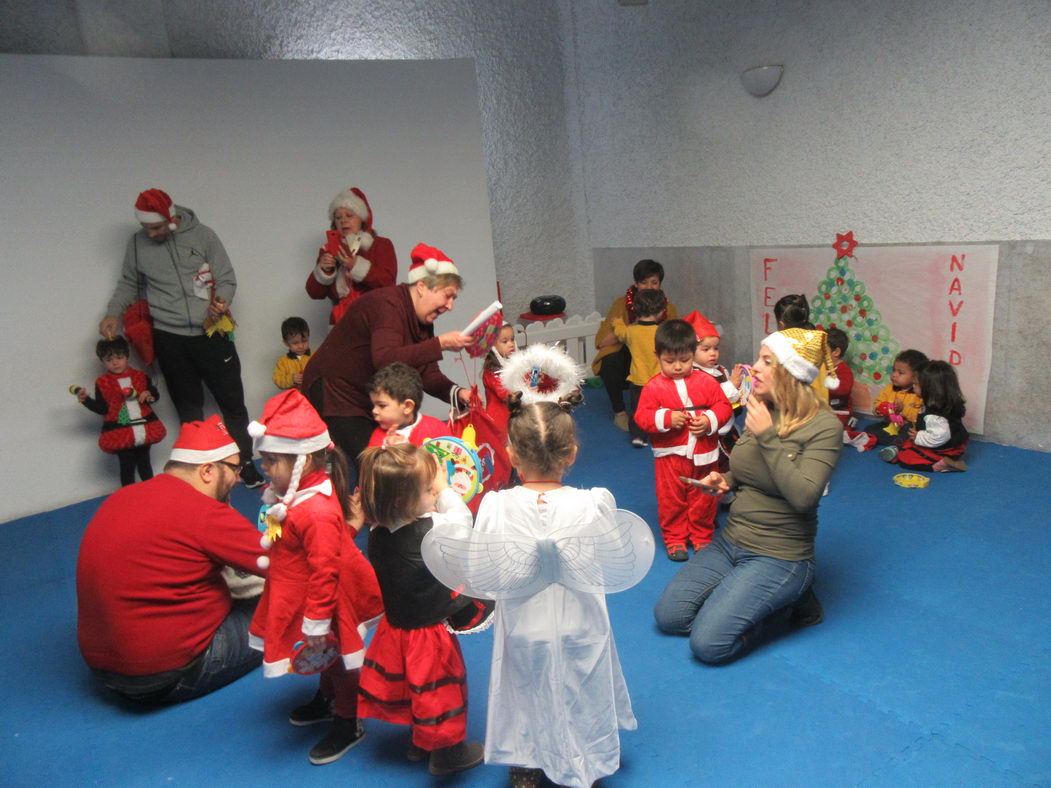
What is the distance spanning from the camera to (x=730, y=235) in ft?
20.6

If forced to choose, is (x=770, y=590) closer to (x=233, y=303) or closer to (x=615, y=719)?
(x=615, y=719)

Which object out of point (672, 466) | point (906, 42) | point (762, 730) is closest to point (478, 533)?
point (762, 730)

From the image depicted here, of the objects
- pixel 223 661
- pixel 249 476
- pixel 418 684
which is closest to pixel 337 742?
pixel 418 684

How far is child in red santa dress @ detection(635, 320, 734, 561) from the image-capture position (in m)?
3.80

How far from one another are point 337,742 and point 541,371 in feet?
6.22

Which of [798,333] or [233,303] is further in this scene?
[233,303]

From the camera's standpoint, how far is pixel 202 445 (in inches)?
117

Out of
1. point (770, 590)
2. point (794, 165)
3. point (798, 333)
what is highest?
point (794, 165)

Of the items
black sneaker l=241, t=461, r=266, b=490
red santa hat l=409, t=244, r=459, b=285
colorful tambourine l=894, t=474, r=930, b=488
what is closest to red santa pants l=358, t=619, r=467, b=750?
red santa hat l=409, t=244, r=459, b=285

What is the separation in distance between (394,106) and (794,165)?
3001 mm

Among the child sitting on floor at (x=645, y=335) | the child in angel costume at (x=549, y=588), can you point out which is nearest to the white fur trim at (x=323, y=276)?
the child sitting on floor at (x=645, y=335)

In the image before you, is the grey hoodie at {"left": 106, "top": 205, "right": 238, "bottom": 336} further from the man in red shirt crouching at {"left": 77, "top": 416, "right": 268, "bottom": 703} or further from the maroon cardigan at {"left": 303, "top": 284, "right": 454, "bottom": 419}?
the man in red shirt crouching at {"left": 77, "top": 416, "right": 268, "bottom": 703}

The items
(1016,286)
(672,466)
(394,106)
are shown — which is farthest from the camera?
(394,106)

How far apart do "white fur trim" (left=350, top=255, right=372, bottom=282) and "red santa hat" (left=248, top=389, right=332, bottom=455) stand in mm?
2797
